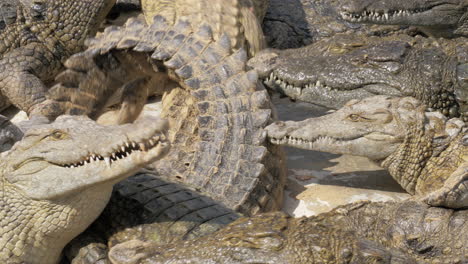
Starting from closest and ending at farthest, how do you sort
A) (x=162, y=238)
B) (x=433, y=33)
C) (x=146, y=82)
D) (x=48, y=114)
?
(x=162, y=238) < (x=48, y=114) < (x=146, y=82) < (x=433, y=33)

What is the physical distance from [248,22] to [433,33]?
1947 mm

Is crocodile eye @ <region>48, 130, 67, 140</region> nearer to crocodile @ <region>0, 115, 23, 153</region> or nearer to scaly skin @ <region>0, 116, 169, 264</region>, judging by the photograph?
scaly skin @ <region>0, 116, 169, 264</region>

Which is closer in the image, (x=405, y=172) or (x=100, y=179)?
(x=100, y=179)

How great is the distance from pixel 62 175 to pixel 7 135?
0.81 m

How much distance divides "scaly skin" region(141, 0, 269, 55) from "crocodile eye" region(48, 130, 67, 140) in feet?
5.38

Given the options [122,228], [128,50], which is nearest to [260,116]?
[128,50]

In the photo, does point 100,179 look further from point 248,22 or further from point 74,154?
point 248,22

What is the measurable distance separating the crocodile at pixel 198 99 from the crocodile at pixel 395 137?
215mm

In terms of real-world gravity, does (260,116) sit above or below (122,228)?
above

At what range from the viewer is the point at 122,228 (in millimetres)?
3229

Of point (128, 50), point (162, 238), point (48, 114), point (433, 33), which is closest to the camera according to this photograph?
point (162, 238)

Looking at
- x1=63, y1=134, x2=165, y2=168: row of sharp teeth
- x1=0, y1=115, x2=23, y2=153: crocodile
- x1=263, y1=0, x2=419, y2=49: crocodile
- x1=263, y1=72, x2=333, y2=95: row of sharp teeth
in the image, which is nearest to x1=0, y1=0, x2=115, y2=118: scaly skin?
Answer: x1=263, y1=0, x2=419, y2=49: crocodile

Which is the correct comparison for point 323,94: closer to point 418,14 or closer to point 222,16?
point 222,16

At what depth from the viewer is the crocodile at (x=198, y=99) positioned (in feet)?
12.5
